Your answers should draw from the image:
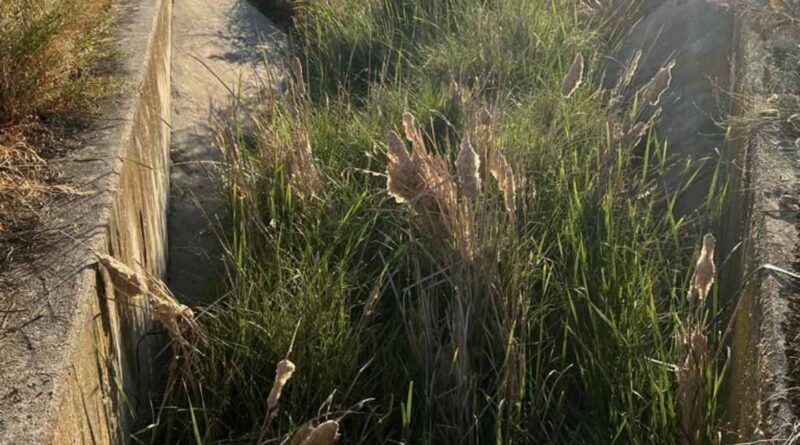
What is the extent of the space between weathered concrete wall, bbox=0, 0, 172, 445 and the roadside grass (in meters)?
0.19

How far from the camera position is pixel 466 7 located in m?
4.81

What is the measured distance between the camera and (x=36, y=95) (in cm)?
303

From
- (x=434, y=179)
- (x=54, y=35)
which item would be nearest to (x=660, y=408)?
(x=434, y=179)

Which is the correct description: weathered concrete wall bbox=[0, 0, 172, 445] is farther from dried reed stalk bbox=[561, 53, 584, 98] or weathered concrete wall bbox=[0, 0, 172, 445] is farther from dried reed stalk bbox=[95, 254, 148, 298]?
dried reed stalk bbox=[561, 53, 584, 98]

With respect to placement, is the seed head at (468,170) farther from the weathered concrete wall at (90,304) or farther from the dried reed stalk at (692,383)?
the weathered concrete wall at (90,304)

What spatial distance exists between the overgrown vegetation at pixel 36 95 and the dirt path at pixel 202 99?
46cm

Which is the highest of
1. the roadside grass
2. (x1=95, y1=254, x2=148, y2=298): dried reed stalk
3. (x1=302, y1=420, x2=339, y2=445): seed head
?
(x1=95, y1=254, x2=148, y2=298): dried reed stalk

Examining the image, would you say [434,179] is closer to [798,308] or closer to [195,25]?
[798,308]

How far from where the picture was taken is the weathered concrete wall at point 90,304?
204 centimetres

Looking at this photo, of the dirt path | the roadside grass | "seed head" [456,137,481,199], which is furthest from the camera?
the dirt path

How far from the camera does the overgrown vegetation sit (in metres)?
2.71

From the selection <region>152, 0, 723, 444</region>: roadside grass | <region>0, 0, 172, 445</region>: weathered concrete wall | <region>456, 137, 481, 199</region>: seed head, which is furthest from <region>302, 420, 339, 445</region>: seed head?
<region>456, 137, 481, 199</region>: seed head

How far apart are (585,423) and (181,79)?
288cm

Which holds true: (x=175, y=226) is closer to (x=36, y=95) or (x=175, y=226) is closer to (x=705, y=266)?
(x=36, y=95)
